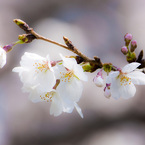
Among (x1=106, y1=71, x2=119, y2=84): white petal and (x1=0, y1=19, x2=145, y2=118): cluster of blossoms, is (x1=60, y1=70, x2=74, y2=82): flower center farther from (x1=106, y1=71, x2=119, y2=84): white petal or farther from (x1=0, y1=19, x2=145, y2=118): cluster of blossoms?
(x1=106, y1=71, x2=119, y2=84): white petal

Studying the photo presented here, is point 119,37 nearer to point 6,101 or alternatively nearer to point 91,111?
point 91,111

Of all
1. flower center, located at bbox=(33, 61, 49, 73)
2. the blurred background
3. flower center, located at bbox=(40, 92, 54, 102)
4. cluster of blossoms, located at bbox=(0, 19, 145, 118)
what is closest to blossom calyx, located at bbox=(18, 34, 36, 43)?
cluster of blossoms, located at bbox=(0, 19, 145, 118)

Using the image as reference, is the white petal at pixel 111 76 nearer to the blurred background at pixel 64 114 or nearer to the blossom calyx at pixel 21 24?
the blossom calyx at pixel 21 24

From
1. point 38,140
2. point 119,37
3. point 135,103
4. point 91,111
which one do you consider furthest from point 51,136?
point 119,37

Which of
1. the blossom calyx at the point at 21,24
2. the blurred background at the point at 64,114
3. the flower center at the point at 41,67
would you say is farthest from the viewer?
the blurred background at the point at 64,114

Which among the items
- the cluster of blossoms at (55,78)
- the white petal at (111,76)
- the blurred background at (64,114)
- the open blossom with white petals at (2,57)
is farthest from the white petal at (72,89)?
the blurred background at (64,114)

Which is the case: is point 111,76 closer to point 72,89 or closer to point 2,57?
point 72,89
